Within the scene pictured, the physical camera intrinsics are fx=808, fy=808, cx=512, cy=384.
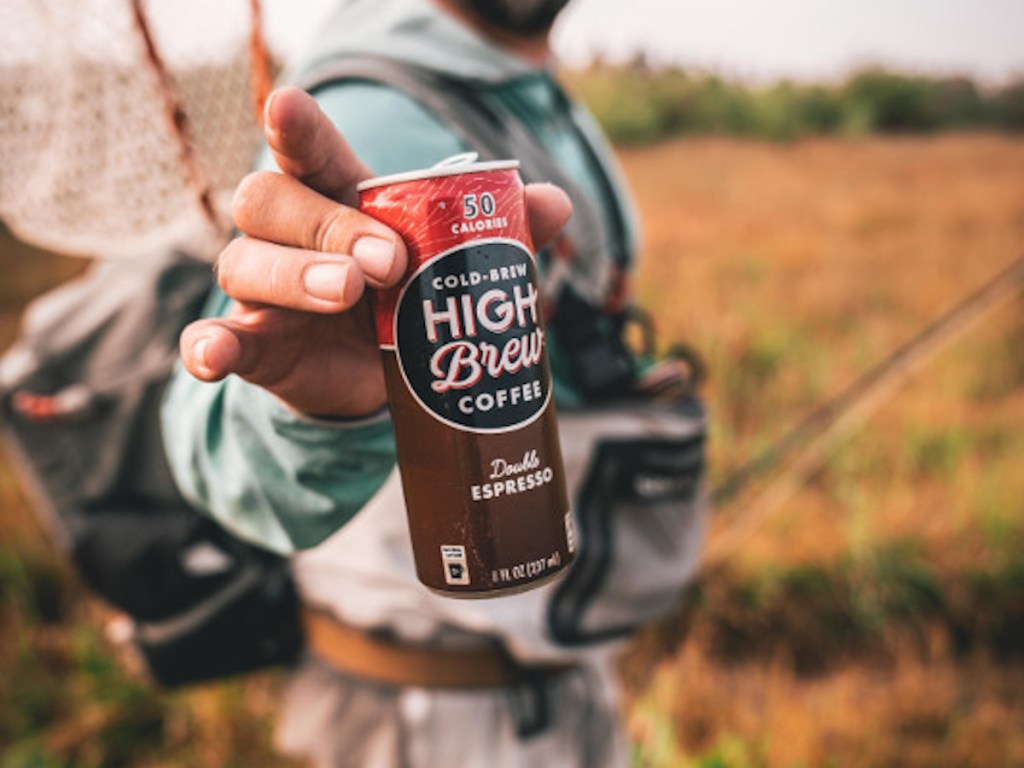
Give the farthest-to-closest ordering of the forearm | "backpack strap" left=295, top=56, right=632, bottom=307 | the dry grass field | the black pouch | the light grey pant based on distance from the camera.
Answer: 1. the dry grass field
2. the light grey pant
3. the black pouch
4. "backpack strap" left=295, top=56, right=632, bottom=307
5. the forearm

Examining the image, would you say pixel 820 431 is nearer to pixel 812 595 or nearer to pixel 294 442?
pixel 812 595

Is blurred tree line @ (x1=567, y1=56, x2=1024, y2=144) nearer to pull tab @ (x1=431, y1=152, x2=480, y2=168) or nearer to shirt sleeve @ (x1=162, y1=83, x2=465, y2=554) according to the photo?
shirt sleeve @ (x1=162, y1=83, x2=465, y2=554)

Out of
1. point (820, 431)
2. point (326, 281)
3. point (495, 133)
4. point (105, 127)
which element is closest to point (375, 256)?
point (326, 281)

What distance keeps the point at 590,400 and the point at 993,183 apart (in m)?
5.39

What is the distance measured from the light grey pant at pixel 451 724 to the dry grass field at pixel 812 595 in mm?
627

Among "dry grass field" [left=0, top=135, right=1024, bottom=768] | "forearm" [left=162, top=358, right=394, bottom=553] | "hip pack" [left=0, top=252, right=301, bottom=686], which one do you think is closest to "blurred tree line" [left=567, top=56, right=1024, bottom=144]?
"dry grass field" [left=0, top=135, right=1024, bottom=768]

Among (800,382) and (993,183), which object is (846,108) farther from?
(800,382)

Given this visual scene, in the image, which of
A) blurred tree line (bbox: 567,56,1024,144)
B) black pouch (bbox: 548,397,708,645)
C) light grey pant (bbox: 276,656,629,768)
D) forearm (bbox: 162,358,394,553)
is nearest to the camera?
forearm (bbox: 162,358,394,553)

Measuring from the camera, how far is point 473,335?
0.64 meters

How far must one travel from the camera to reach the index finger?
0.57 m

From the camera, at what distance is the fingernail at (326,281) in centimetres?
58

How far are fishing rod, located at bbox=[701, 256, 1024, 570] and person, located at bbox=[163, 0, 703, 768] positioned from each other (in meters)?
1.15

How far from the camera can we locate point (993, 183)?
540 centimetres

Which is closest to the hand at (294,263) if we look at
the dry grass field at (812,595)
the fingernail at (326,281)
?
the fingernail at (326,281)
